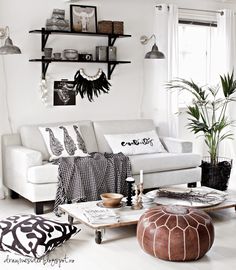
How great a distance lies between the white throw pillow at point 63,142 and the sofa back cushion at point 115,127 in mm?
354

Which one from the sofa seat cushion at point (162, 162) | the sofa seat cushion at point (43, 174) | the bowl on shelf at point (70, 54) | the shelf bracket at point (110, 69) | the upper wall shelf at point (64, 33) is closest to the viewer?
the sofa seat cushion at point (43, 174)

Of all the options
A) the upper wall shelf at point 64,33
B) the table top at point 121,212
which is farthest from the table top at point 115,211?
the upper wall shelf at point 64,33

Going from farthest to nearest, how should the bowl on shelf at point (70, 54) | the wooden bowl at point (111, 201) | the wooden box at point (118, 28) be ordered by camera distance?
the wooden box at point (118, 28), the bowl on shelf at point (70, 54), the wooden bowl at point (111, 201)

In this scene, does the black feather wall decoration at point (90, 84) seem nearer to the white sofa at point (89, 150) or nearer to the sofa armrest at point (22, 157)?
the white sofa at point (89, 150)

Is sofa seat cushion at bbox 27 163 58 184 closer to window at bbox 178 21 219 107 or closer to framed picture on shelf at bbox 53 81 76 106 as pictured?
framed picture on shelf at bbox 53 81 76 106

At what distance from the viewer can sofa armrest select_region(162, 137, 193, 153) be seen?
591 centimetres

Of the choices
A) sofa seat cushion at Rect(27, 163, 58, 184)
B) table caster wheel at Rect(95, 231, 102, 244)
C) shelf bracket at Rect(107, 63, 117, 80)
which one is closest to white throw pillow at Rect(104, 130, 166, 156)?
shelf bracket at Rect(107, 63, 117, 80)

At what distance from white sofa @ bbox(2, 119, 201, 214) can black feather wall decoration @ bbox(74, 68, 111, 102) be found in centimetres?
39

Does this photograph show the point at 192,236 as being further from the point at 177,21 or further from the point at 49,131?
the point at 177,21

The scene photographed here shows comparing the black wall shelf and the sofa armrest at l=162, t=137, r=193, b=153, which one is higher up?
the black wall shelf

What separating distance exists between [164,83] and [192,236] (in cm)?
326

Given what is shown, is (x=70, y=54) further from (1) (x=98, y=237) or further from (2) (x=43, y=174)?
(1) (x=98, y=237)

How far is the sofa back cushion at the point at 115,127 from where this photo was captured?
19.4 feet

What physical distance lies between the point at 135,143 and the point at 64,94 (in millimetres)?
1016
